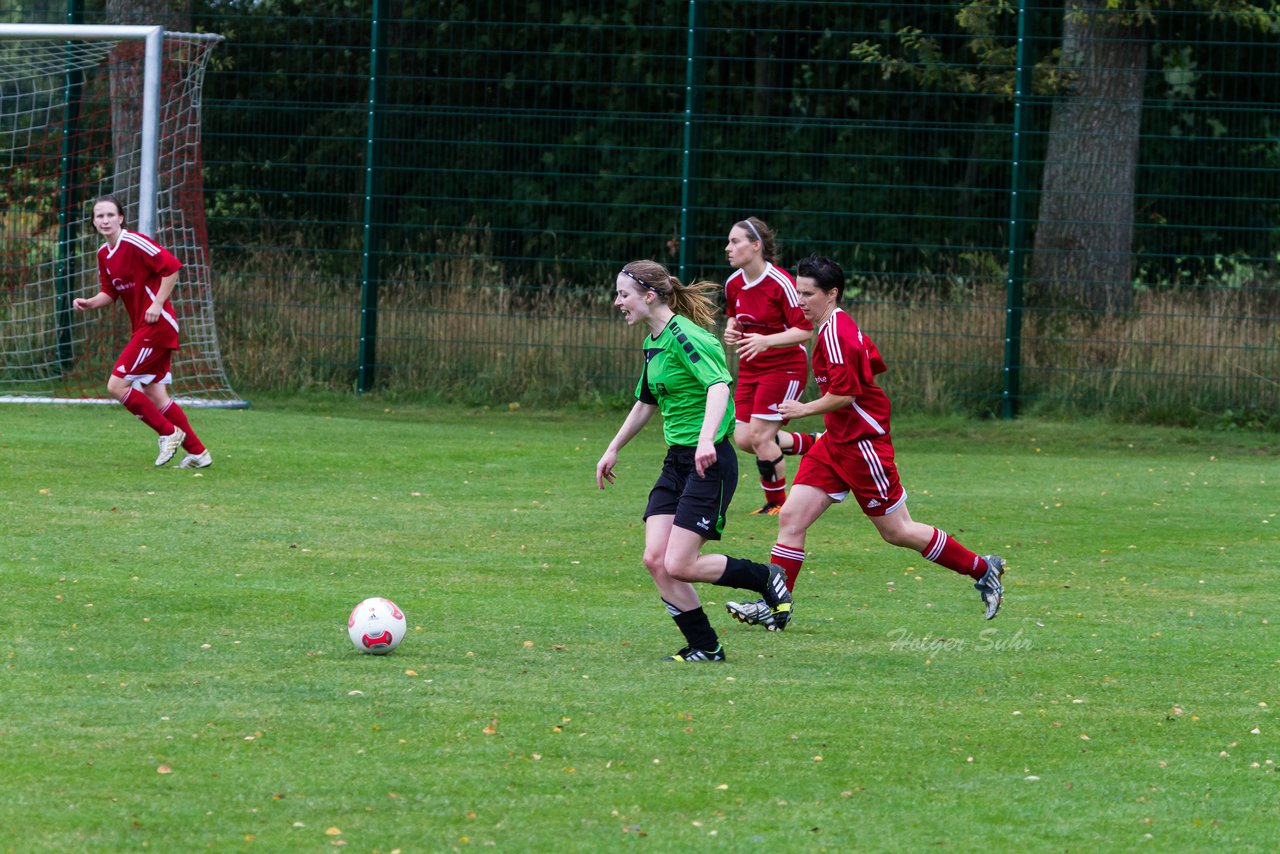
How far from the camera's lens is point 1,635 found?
7098mm

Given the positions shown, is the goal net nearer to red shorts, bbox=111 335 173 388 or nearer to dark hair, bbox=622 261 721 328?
red shorts, bbox=111 335 173 388

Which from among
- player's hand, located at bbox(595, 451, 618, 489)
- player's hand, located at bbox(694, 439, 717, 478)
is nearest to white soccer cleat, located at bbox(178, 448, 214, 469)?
player's hand, located at bbox(595, 451, 618, 489)

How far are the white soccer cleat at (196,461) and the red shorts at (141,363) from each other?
1.97 ft

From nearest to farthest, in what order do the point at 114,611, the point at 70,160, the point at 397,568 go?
the point at 114,611 → the point at 397,568 → the point at 70,160

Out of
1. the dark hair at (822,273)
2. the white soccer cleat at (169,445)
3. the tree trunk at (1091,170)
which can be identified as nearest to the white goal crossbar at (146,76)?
the white soccer cleat at (169,445)

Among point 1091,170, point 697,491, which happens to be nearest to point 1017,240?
point 1091,170

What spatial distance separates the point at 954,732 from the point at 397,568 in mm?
3765

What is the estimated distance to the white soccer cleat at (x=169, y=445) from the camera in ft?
40.4

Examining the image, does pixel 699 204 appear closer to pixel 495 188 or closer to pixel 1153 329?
pixel 495 188

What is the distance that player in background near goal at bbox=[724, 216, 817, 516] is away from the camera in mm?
10484

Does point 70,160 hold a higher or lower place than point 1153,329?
higher

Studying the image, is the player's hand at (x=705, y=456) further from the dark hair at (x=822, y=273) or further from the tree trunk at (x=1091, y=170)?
the tree trunk at (x=1091, y=170)

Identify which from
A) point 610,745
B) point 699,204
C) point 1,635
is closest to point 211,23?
point 699,204

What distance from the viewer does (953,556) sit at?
313 inches
